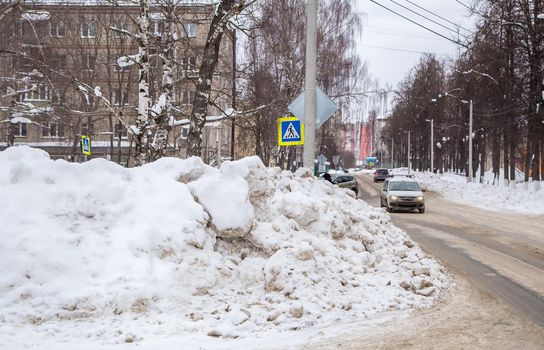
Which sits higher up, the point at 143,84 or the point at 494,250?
the point at 143,84

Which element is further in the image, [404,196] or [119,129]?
[119,129]

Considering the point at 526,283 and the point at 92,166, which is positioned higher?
the point at 92,166

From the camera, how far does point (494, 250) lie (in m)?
12.1

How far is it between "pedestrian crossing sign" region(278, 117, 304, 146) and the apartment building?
3.76 m

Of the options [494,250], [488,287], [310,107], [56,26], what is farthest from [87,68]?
[488,287]

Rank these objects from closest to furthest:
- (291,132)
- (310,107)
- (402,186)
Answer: (310,107)
(291,132)
(402,186)

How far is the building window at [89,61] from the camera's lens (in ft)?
101

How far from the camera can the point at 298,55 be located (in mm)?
29047

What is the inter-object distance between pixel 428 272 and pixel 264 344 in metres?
3.72

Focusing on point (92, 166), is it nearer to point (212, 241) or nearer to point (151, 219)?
point (151, 219)

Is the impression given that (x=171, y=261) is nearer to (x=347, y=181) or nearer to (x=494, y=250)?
(x=494, y=250)

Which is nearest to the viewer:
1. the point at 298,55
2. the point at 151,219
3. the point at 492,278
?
the point at 151,219

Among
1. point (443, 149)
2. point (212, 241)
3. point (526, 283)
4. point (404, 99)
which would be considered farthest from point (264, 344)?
point (443, 149)

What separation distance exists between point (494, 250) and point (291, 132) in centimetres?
548
